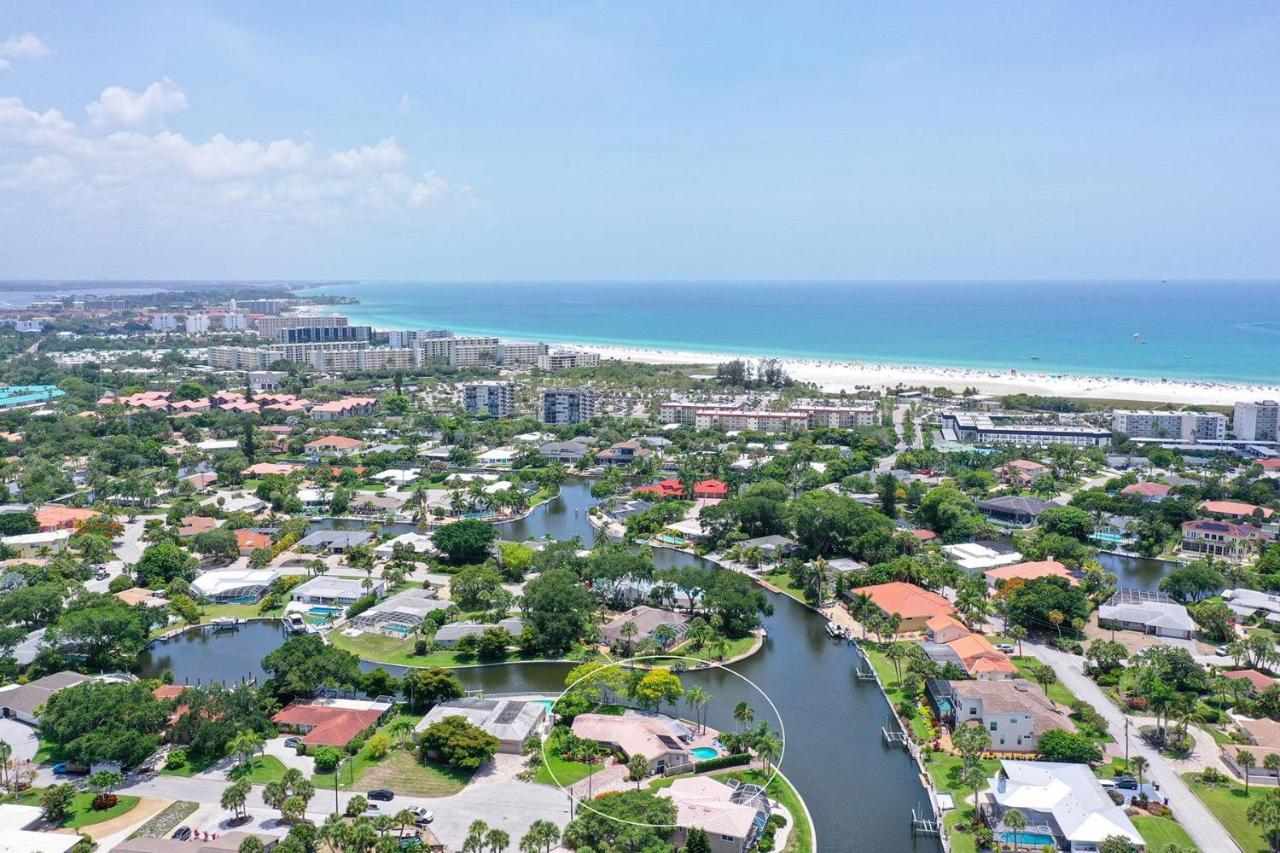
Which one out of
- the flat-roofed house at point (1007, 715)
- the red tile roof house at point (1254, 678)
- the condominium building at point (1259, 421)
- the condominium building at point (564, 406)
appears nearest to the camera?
the flat-roofed house at point (1007, 715)

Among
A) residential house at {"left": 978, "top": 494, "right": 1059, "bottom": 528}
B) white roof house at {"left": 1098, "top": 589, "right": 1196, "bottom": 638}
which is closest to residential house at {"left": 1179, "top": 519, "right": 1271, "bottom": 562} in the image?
residential house at {"left": 978, "top": 494, "right": 1059, "bottom": 528}

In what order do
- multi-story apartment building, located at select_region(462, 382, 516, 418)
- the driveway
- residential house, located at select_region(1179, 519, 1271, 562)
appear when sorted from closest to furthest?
the driveway → residential house, located at select_region(1179, 519, 1271, 562) → multi-story apartment building, located at select_region(462, 382, 516, 418)

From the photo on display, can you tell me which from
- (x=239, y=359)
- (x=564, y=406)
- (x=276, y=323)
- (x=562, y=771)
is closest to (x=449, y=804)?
(x=562, y=771)

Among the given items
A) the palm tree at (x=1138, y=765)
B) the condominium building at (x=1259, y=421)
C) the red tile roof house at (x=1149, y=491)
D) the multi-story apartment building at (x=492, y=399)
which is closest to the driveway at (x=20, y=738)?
the palm tree at (x=1138, y=765)

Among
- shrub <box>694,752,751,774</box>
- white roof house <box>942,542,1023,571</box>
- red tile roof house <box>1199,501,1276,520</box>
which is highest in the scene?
red tile roof house <box>1199,501,1276,520</box>

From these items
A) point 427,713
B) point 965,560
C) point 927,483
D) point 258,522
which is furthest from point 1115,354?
point 427,713

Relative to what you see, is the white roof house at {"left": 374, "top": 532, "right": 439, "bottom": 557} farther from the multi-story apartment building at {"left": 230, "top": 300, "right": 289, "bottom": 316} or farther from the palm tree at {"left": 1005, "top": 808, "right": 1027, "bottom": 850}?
the multi-story apartment building at {"left": 230, "top": 300, "right": 289, "bottom": 316}

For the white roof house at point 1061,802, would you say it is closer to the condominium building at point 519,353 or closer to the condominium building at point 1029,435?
the condominium building at point 1029,435
